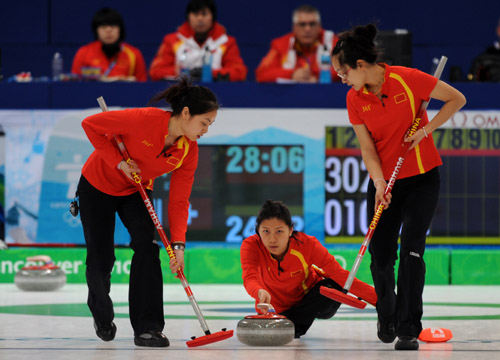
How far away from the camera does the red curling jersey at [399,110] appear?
4.23m

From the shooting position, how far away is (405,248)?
4.16m

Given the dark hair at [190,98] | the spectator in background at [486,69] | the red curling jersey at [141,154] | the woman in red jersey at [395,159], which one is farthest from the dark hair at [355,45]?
the spectator in background at [486,69]

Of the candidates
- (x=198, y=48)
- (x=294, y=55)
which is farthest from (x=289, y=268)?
(x=198, y=48)

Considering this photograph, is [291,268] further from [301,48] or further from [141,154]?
[301,48]

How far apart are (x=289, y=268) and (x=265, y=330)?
1.75ft

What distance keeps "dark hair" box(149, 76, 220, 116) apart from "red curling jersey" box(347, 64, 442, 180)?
686 millimetres

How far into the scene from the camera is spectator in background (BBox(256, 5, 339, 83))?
8680 mm

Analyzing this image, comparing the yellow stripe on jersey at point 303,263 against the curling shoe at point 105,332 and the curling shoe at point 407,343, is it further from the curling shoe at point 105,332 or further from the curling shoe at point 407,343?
the curling shoe at point 105,332

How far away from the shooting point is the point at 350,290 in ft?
15.5

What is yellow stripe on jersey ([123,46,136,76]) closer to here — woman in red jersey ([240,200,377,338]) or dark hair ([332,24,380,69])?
woman in red jersey ([240,200,377,338])

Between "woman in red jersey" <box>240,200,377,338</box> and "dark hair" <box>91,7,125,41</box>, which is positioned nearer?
"woman in red jersey" <box>240,200,377,338</box>

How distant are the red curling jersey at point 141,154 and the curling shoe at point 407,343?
3.65 ft

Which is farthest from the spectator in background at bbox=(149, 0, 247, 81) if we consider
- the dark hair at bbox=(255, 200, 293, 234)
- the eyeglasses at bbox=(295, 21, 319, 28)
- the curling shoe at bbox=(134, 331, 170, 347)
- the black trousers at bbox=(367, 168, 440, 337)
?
the curling shoe at bbox=(134, 331, 170, 347)

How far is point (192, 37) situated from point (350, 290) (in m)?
4.84
